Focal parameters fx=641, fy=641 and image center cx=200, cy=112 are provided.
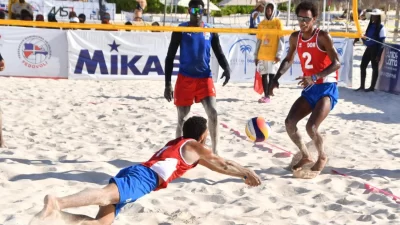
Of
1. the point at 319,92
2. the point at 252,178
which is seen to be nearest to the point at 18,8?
the point at 319,92

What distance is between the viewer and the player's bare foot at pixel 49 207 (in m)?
2.99

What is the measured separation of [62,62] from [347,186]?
7.66 m

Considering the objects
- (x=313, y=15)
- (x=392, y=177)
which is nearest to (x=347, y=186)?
(x=392, y=177)

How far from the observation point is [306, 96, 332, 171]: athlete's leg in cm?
495

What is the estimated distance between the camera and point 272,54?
29.8ft

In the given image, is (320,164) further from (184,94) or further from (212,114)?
(184,94)

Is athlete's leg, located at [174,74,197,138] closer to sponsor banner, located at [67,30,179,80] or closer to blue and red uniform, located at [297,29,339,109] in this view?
blue and red uniform, located at [297,29,339,109]

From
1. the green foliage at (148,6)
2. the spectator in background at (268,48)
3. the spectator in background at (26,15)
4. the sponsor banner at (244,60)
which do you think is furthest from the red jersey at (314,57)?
the green foliage at (148,6)

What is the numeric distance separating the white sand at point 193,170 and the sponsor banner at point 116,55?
5.52 feet

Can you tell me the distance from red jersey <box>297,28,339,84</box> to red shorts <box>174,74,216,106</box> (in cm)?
85

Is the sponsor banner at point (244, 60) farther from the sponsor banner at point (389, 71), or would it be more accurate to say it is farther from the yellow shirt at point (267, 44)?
the yellow shirt at point (267, 44)

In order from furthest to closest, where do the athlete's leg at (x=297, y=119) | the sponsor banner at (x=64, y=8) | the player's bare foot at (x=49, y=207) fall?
the sponsor banner at (x=64, y=8), the athlete's leg at (x=297, y=119), the player's bare foot at (x=49, y=207)

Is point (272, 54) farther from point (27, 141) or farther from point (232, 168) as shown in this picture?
point (232, 168)

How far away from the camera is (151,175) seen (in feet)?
11.4
